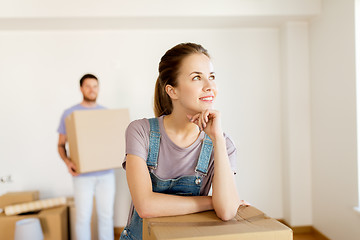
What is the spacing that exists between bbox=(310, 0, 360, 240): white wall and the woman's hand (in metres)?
1.89

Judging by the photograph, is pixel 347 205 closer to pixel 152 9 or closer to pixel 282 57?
pixel 282 57

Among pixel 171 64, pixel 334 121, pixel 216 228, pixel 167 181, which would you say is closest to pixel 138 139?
pixel 167 181

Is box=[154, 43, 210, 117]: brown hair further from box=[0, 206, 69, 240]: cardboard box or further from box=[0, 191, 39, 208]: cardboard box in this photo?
box=[0, 191, 39, 208]: cardboard box

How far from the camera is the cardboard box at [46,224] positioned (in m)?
2.59

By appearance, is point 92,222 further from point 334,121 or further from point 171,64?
point 334,121

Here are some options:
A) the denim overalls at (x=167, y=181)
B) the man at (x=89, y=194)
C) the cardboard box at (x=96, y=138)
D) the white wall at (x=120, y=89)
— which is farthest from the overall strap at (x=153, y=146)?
the white wall at (x=120, y=89)

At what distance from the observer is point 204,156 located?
1065 mm

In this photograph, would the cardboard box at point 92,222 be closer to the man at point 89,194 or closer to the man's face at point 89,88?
the man at point 89,194

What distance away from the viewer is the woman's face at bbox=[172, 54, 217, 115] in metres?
1.06

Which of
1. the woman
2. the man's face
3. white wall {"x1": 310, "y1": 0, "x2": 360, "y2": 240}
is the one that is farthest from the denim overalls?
white wall {"x1": 310, "y1": 0, "x2": 360, "y2": 240}

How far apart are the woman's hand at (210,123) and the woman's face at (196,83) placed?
0.04 m

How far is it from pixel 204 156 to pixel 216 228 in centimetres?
35

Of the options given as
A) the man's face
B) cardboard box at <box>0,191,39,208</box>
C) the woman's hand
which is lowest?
cardboard box at <box>0,191,39,208</box>

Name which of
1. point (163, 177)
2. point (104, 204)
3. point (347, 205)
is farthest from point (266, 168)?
point (163, 177)
